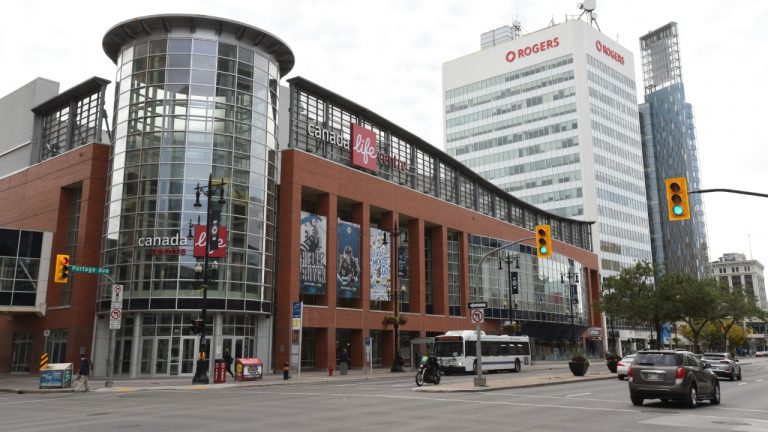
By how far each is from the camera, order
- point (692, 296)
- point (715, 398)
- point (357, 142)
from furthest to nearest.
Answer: point (692, 296) < point (357, 142) < point (715, 398)

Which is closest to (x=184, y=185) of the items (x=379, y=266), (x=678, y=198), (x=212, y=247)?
(x=212, y=247)

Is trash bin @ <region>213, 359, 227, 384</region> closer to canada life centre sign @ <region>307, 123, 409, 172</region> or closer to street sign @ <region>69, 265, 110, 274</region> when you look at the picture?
street sign @ <region>69, 265, 110, 274</region>

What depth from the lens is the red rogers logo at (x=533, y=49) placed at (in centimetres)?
12606

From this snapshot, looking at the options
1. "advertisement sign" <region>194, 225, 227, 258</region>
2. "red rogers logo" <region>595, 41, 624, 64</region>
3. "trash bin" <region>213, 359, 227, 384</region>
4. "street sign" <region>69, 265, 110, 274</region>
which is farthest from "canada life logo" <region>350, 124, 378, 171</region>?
"red rogers logo" <region>595, 41, 624, 64</region>

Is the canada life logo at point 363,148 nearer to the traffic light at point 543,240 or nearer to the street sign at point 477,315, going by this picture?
the street sign at point 477,315

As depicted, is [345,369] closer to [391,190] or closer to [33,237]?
[391,190]

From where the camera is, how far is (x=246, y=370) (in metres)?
37.1

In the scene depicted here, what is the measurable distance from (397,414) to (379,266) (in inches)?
1591

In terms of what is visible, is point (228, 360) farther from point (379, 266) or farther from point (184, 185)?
point (379, 266)

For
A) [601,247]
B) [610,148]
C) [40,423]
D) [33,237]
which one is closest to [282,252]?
[33,237]

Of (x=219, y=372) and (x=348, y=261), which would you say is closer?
(x=219, y=372)

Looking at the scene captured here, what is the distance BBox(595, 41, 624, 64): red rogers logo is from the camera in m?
128

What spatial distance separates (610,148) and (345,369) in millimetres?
98488

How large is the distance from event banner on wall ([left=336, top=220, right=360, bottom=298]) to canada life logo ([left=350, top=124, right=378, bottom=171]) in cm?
581
